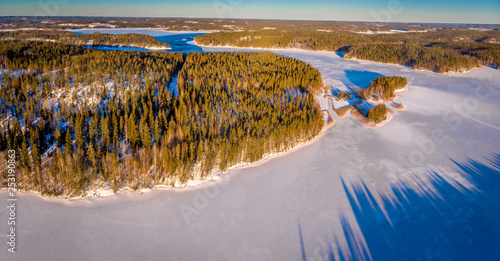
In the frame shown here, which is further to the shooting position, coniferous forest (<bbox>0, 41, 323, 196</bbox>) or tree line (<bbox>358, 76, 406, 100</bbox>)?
tree line (<bbox>358, 76, 406, 100</bbox>)

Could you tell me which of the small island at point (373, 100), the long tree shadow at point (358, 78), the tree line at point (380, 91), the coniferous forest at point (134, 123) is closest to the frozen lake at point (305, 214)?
the coniferous forest at point (134, 123)

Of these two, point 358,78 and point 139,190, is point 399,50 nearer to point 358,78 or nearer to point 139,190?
point 358,78

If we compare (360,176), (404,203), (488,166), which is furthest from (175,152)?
(488,166)

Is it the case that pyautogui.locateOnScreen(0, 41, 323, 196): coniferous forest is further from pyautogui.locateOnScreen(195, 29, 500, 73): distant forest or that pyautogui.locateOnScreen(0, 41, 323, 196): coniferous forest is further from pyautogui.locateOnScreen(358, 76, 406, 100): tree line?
pyautogui.locateOnScreen(195, 29, 500, 73): distant forest

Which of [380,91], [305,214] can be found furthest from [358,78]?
[305,214]

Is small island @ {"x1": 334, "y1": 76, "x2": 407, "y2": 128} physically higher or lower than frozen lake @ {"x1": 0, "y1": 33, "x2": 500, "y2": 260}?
higher

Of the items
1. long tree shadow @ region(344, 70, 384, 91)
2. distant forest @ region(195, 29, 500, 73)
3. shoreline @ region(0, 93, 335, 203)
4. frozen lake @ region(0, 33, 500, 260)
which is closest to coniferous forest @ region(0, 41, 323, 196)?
shoreline @ region(0, 93, 335, 203)
